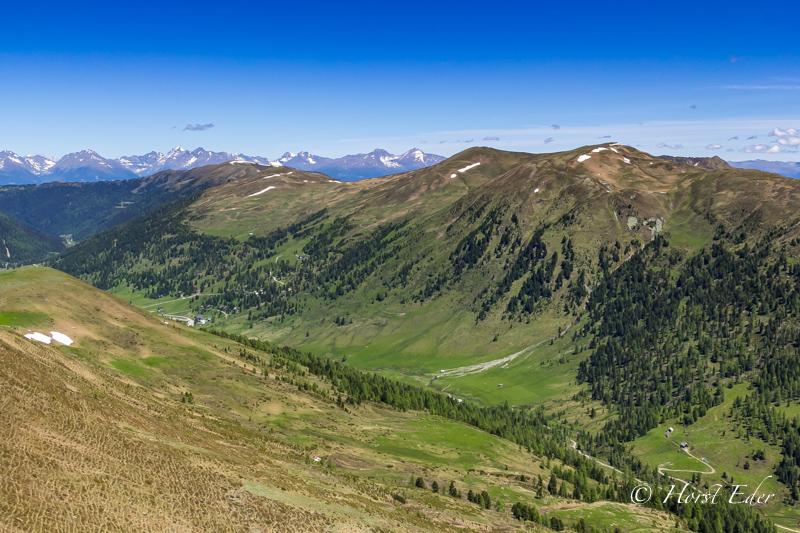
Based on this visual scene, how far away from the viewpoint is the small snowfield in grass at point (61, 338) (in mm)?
134125

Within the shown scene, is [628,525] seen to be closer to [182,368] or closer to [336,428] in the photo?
[336,428]

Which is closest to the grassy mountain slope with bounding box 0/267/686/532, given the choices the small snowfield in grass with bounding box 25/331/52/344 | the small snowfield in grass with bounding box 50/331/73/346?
the small snowfield in grass with bounding box 50/331/73/346

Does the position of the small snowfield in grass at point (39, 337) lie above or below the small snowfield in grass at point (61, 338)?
above

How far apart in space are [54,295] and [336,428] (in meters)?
84.0

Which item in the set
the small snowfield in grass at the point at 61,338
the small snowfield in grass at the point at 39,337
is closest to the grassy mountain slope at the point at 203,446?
the small snowfield in grass at the point at 61,338

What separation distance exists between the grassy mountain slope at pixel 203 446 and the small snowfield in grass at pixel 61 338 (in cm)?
201

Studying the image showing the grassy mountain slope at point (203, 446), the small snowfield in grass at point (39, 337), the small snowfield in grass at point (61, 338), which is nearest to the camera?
the grassy mountain slope at point (203, 446)

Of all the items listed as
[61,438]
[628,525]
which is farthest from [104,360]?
[628,525]

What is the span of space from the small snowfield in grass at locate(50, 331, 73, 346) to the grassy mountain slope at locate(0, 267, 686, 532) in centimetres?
201

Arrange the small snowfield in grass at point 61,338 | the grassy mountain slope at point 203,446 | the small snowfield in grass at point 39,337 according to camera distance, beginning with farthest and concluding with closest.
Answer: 1. the small snowfield in grass at point 61,338
2. the small snowfield in grass at point 39,337
3. the grassy mountain slope at point 203,446

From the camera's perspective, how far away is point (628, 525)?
4525 inches

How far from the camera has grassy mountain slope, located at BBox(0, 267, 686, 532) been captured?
5956cm

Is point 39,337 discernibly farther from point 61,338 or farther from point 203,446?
point 203,446

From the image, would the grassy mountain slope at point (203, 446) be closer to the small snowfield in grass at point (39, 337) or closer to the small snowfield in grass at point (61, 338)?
the small snowfield in grass at point (61, 338)
